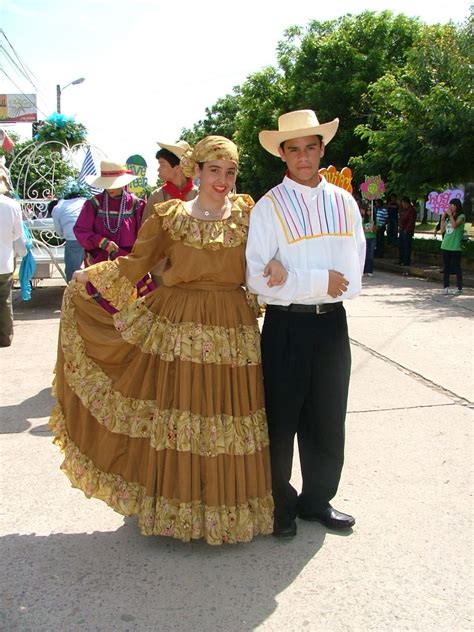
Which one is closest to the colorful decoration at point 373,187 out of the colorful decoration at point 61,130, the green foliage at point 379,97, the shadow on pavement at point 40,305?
the green foliage at point 379,97

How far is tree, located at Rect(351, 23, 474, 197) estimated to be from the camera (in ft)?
42.4

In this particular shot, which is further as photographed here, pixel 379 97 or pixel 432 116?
pixel 379 97

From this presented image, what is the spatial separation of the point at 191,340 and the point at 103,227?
7.71 ft

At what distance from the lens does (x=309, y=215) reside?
2.93 m

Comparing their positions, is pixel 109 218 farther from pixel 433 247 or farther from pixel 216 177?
pixel 433 247

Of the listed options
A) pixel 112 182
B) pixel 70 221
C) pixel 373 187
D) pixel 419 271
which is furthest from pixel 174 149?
pixel 373 187

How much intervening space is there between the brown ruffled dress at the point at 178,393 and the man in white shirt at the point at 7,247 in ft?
14.3

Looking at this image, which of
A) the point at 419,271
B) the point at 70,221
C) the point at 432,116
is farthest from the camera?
the point at 419,271

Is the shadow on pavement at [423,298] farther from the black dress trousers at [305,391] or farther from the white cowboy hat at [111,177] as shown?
the black dress trousers at [305,391]

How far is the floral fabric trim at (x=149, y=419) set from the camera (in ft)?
9.57

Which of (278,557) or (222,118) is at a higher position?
(222,118)

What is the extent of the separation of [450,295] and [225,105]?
46.0 metres

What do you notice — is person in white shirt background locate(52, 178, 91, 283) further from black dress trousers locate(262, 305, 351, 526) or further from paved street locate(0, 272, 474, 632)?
black dress trousers locate(262, 305, 351, 526)

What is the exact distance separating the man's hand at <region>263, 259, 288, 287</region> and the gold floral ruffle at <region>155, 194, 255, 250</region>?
25 cm
